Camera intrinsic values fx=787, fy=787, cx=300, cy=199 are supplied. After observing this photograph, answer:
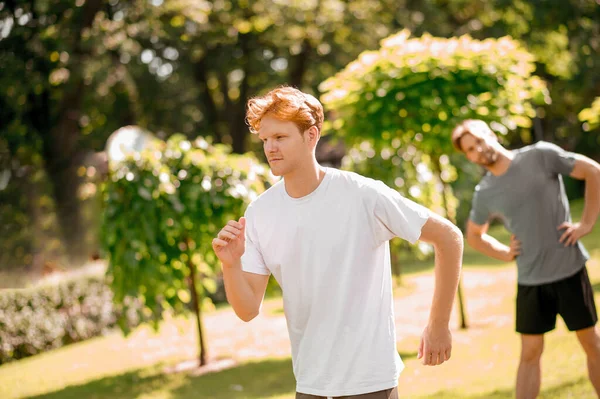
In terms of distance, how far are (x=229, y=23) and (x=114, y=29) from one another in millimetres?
4200

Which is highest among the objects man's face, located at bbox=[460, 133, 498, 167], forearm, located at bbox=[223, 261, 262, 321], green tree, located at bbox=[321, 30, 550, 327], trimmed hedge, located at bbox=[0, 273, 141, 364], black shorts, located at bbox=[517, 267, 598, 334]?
green tree, located at bbox=[321, 30, 550, 327]

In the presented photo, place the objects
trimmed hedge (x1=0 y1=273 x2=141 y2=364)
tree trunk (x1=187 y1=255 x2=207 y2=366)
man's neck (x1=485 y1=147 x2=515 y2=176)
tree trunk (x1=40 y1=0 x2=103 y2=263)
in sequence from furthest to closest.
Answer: tree trunk (x1=40 y1=0 x2=103 y2=263)
trimmed hedge (x1=0 y1=273 x2=141 y2=364)
tree trunk (x1=187 y1=255 x2=207 y2=366)
man's neck (x1=485 y1=147 x2=515 y2=176)

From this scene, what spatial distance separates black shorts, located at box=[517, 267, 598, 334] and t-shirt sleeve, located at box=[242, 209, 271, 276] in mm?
2647

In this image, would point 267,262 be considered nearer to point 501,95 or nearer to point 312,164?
point 312,164

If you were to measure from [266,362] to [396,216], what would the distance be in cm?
755

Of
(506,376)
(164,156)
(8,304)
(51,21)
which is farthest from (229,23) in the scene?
(506,376)

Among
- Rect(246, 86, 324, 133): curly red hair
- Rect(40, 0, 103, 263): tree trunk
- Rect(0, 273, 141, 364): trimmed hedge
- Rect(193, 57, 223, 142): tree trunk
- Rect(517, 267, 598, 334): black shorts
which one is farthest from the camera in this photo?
Rect(193, 57, 223, 142): tree trunk

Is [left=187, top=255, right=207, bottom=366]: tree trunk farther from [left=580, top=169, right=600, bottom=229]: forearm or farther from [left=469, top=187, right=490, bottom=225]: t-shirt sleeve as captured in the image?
[left=580, top=169, right=600, bottom=229]: forearm

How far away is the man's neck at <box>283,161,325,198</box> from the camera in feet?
10.4

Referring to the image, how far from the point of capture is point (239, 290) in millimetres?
3219

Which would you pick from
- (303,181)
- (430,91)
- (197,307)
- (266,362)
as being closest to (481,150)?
(303,181)

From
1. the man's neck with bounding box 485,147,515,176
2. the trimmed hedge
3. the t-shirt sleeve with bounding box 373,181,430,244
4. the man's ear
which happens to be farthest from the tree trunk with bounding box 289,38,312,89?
the t-shirt sleeve with bounding box 373,181,430,244

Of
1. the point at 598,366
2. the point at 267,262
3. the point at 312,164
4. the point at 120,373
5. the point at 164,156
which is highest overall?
the point at 164,156

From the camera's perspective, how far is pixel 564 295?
5.24 m
